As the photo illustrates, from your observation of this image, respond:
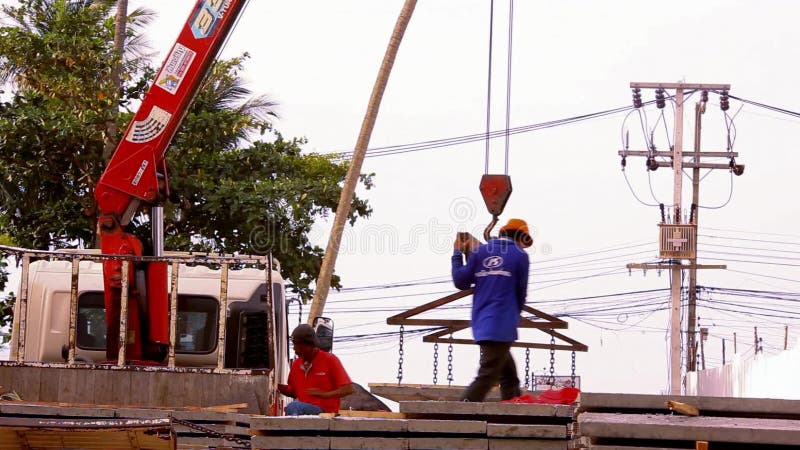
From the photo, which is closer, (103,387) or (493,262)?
(493,262)

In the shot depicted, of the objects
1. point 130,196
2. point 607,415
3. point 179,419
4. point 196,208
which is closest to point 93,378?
point 179,419

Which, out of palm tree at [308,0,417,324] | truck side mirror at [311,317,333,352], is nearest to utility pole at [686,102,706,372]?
palm tree at [308,0,417,324]

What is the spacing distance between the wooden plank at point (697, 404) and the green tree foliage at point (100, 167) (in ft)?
49.1

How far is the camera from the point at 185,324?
13.0 m

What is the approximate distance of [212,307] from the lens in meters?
13.0

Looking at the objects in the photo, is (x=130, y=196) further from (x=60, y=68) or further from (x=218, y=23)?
(x=60, y=68)

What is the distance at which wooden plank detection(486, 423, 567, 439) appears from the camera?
7578 millimetres

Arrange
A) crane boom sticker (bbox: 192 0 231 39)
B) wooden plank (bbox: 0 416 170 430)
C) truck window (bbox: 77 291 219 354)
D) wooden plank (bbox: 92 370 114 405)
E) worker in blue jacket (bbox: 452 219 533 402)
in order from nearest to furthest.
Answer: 1. wooden plank (bbox: 0 416 170 430)
2. worker in blue jacket (bbox: 452 219 533 402)
3. wooden plank (bbox: 92 370 114 405)
4. truck window (bbox: 77 291 219 354)
5. crane boom sticker (bbox: 192 0 231 39)

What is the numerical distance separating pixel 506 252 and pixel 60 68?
15509mm

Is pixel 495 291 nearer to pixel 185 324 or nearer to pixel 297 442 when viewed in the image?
pixel 297 442

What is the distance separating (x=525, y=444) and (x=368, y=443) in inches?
34.9

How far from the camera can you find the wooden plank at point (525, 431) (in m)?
7.58

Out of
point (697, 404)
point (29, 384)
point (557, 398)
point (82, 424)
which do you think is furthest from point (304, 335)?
point (697, 404)

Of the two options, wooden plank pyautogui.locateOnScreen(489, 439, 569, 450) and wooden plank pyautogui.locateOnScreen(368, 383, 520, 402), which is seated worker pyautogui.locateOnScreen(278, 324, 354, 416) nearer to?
wooden plank pyautogui.locateOnScreen(368, 383, 520, 402)
